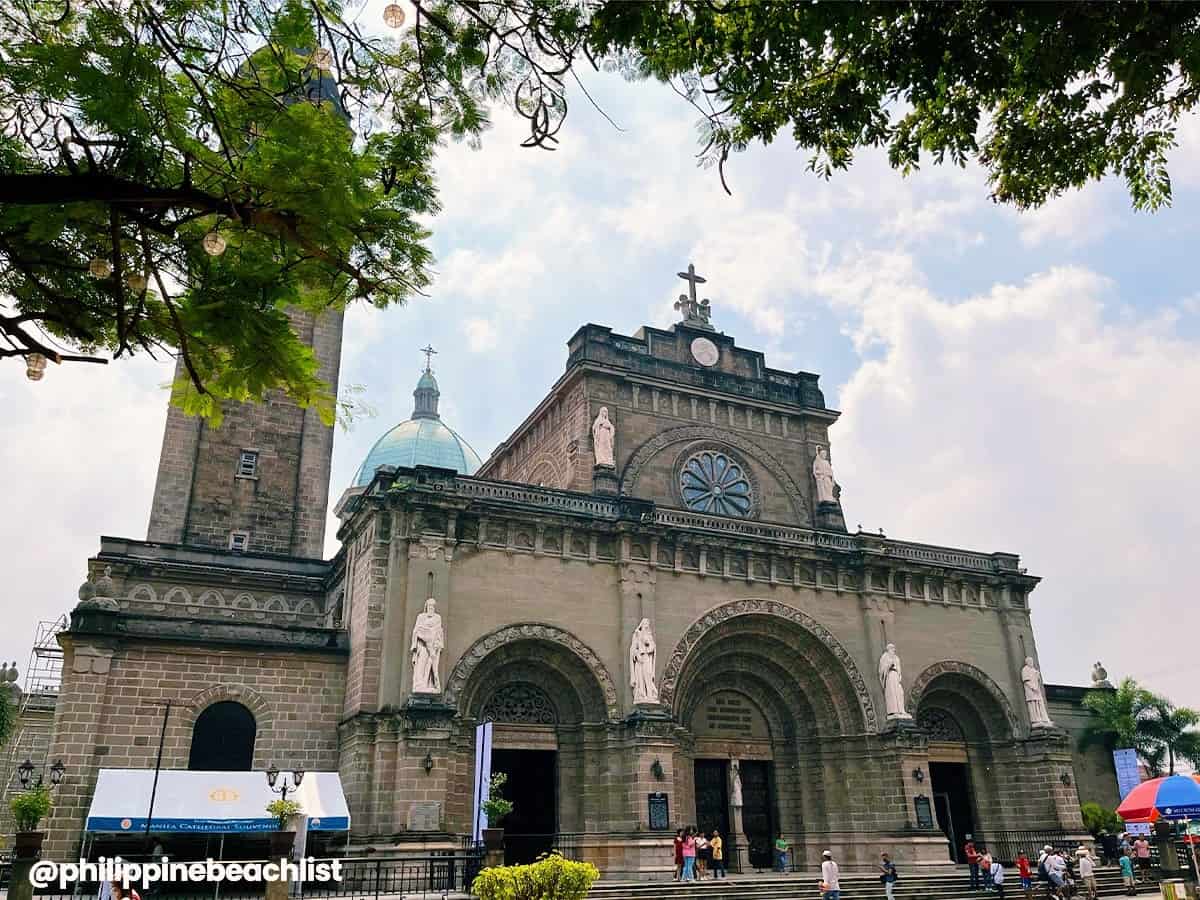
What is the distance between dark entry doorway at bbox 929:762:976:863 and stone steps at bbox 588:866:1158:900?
415cm

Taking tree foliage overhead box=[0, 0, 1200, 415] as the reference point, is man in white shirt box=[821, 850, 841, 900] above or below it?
below

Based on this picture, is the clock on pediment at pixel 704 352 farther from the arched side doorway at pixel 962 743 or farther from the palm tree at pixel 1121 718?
the palm tree at pixel 1121 718

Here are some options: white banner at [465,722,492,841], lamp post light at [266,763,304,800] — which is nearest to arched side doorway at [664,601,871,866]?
white banner at [465,722,492,841]

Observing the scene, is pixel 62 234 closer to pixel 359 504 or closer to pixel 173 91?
pixel 173 91

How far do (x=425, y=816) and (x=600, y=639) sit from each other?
7.02 m

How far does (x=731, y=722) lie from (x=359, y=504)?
13755 mm

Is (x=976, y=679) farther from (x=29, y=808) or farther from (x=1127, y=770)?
(x=29, y=808)

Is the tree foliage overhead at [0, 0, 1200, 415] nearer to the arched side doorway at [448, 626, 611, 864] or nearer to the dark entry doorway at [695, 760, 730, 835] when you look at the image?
the arched side doorway at [448, 626, 611, 864]

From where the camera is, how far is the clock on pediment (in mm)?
34656

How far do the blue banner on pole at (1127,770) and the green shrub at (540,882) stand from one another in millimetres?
29278

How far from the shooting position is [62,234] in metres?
7.21

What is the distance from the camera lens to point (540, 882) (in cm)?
1514

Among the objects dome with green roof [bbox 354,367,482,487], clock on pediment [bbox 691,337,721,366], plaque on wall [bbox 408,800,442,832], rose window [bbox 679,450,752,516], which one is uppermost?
dome with green roof [bbox 354,367,482,487]

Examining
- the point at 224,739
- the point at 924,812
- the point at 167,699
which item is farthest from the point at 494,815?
the point at 924,812
